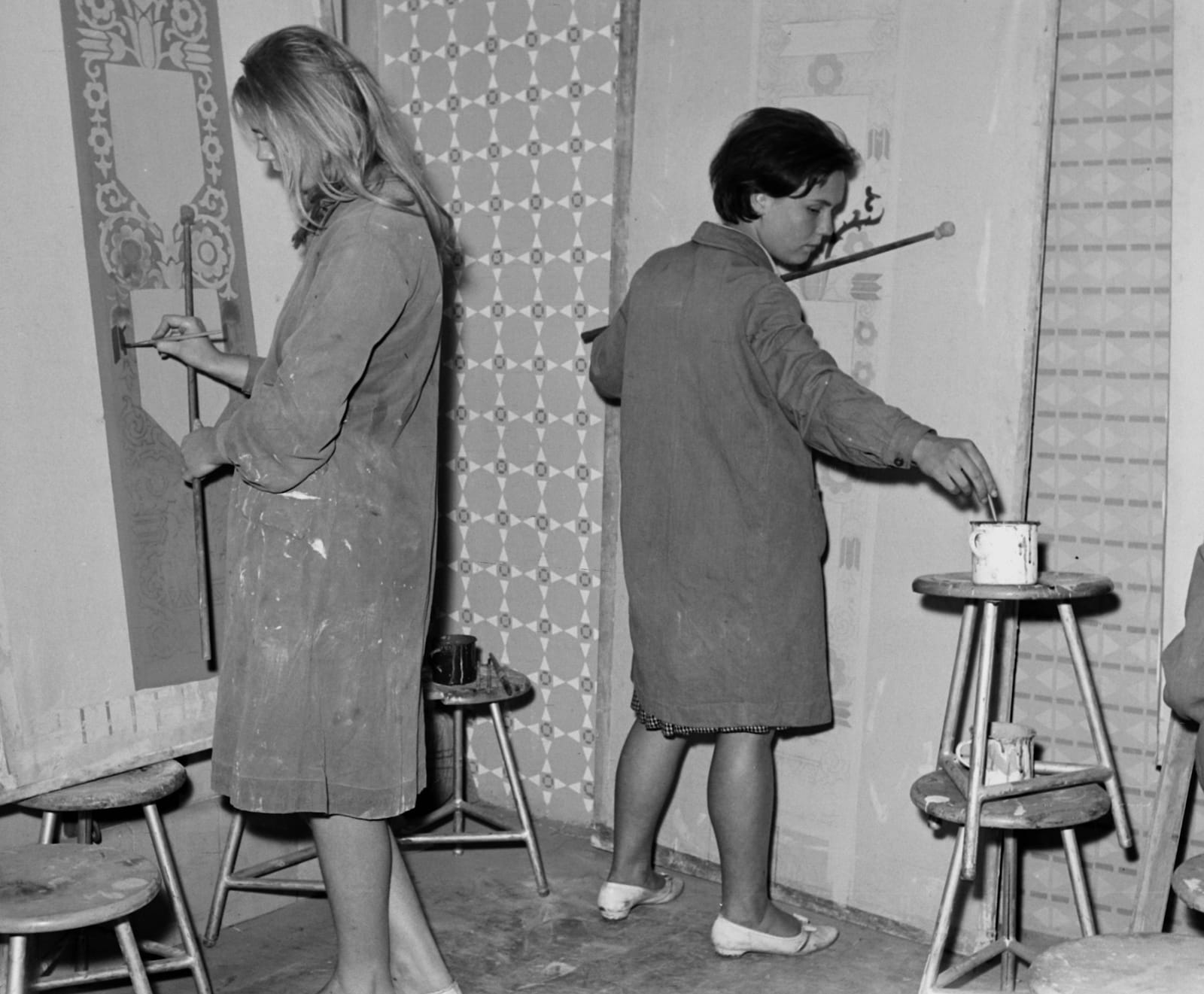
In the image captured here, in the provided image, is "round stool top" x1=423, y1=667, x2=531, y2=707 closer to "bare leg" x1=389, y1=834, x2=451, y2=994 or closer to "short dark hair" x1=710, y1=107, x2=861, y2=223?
"bare leg" x1=389, y1=834, x2=451, y2=994

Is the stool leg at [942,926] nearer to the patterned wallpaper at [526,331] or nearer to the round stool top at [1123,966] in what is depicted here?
the round stool top at [1123,966]

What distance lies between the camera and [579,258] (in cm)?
359

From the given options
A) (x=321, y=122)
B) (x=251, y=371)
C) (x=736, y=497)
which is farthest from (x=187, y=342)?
(x=736, y=497)

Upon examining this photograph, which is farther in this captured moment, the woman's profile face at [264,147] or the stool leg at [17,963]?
the woman's profile face at [264,147]

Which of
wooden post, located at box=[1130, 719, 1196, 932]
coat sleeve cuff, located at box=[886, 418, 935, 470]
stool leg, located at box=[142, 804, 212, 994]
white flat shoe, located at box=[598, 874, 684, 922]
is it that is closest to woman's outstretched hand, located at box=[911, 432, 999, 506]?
coat sleeve cuff, located at box=[886, 418, 935, 470]

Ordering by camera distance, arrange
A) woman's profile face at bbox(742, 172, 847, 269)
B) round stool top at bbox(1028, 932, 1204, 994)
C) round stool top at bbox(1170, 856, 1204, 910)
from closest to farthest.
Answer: round stool top at bbox(1028, 932, 1204, 994) < round stool top at bbox(1170, 856, 1204, 910) < woman's profile face at bbox(742, 172, 847, 269)

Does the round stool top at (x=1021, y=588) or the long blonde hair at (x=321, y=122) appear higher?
the long blonde hair at (x=321, y=122)

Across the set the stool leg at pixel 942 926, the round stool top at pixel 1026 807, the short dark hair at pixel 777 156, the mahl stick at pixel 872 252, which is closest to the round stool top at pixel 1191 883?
the round stool top at pixel 1026 807

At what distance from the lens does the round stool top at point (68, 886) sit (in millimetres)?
2143

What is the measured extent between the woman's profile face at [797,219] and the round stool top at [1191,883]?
51.4 inches

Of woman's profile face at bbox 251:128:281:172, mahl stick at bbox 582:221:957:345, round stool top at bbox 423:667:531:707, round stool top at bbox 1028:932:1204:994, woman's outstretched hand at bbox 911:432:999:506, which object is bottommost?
round stool top at bbox 423:667:531:707

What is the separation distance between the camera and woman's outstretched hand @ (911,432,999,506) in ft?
7.89

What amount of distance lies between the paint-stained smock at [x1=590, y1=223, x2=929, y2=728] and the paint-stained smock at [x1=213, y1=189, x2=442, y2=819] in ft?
2.08

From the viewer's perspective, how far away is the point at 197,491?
8.98 feet
